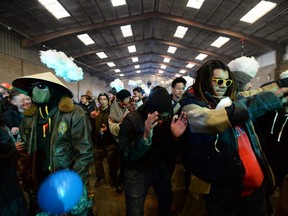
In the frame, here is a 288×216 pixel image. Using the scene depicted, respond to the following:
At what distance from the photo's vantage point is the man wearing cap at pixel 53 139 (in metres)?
2.04

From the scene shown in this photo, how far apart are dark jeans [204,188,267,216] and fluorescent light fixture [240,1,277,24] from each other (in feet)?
28.6

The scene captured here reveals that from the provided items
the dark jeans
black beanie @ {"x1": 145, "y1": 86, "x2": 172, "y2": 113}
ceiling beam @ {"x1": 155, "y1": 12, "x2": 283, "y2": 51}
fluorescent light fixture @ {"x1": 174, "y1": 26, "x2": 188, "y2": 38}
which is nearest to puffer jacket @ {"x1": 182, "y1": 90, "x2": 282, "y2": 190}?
the dark jeans

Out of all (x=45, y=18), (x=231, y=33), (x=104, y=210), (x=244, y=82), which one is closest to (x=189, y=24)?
(x=231, y=33)

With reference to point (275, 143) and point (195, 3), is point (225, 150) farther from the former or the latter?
point (195, 3)

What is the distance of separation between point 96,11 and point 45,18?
2242 mm

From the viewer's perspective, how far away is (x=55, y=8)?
8.30 meters

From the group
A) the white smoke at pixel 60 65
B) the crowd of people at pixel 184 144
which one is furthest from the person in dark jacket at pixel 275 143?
the white smoke at pixel 60 65

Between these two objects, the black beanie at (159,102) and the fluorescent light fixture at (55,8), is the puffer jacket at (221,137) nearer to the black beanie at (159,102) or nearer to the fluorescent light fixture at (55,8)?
the black beanie at (159,102)

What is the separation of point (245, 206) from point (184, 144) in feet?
2.15

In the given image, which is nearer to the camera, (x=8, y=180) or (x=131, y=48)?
(x=8, y=180)

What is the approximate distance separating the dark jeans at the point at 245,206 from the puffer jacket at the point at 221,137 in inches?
6.5

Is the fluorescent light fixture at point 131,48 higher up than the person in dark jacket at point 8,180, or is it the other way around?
the fluorescent light fixture at point 131,48

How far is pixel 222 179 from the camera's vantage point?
4.76 feet

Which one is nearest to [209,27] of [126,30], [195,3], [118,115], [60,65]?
[195,3]
